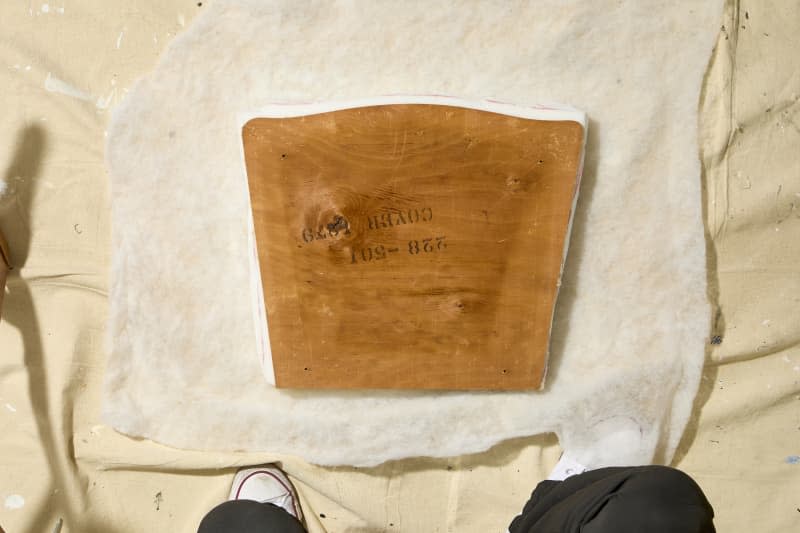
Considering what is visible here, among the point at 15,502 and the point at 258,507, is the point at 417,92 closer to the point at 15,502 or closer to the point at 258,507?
the point at 258,507

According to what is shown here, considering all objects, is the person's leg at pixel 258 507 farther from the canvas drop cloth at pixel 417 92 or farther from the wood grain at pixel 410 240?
the wood grain at pixel 410 240

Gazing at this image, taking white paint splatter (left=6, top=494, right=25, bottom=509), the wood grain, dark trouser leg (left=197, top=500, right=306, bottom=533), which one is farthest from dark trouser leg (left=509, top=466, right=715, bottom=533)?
white paint splatter (left=6, top=494, right=25, bottom=509)

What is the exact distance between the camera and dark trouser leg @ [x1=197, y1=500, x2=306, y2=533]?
87cm

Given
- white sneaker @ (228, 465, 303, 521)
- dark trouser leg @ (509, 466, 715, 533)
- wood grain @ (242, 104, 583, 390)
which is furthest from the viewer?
white sneaker @ (228, 465, 303, 521)

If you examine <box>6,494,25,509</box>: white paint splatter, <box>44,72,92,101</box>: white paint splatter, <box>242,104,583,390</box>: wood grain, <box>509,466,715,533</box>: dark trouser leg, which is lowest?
<box>509,466,715,533</box>: dark trouser leg

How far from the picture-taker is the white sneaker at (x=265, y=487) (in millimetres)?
957

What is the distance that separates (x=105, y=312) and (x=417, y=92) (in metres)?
0.58

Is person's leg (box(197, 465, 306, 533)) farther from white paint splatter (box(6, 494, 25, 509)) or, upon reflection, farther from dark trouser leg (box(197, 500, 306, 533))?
white paint splatter (box(6, 494, 25, 509))

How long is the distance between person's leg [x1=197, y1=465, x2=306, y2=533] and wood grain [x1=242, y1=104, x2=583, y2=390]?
0.58 feet

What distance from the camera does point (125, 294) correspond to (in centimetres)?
94

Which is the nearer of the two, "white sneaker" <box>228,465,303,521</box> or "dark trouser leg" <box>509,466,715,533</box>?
"dark trouser leg" <box>509,466,715,533</box>

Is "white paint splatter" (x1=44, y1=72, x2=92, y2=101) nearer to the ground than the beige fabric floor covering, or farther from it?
farther from it

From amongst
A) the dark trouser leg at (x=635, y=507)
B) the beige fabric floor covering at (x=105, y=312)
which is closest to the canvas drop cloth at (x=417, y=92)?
the beige fabric floor covering at (x=105, y=312)

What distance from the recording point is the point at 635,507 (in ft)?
2.27
